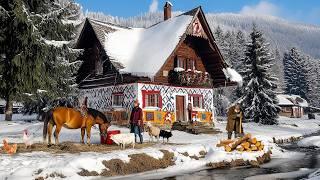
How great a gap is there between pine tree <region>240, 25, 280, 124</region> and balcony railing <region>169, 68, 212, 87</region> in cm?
1194

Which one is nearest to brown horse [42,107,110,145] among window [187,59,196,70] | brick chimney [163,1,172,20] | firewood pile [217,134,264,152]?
firewood pile [217,134,264,152]

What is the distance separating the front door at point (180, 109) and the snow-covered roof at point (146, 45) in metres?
4.44

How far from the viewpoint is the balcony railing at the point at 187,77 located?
30562 mm

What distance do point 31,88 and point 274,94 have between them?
→ 2998cm

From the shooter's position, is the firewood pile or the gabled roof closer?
the firewood pile

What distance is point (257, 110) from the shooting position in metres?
42.7

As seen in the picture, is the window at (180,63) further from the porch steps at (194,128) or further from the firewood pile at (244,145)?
the firewood pile at (244,145)

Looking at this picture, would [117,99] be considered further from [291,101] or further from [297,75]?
[297,75]

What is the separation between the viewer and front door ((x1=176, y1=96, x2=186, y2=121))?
32188 millimetres

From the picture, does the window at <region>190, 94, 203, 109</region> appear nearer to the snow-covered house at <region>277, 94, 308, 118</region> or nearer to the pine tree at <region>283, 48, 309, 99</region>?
the snow-covered house at <region>277, 94, 308, 118</region>

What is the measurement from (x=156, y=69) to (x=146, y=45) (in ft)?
17.3

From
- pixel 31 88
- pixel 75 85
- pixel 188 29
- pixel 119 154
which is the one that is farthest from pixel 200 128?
pixel 119 154

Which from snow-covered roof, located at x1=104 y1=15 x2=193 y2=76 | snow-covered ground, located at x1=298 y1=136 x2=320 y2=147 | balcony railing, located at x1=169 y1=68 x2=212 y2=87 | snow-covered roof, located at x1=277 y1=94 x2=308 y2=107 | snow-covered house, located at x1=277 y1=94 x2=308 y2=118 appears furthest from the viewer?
snow-covered house, located at x1=277 y1=94 x2=308 y2=118

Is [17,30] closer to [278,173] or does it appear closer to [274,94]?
[278,173]
